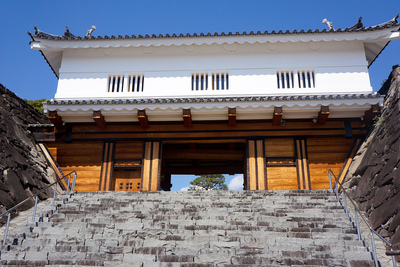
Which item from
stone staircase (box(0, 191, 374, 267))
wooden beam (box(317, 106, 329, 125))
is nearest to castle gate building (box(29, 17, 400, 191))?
wooden beam (box(317, 106, 329, 125))

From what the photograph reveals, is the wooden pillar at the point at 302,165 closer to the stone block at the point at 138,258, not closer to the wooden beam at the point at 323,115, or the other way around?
the wooden beam at the point at 323,115

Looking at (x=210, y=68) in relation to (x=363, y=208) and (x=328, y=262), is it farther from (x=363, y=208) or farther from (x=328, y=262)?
(x=328, y=262)

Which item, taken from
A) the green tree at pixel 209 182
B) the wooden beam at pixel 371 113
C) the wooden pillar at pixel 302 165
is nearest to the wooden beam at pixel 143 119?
the wooden pillar at pixel 302 165

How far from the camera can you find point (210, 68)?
14.0 meters

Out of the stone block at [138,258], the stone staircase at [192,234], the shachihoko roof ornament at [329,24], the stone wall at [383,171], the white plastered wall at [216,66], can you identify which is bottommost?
the stone block at [138,258]

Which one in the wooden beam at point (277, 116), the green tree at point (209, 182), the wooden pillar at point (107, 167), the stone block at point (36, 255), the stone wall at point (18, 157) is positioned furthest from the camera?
the green tree at point (209, 182)

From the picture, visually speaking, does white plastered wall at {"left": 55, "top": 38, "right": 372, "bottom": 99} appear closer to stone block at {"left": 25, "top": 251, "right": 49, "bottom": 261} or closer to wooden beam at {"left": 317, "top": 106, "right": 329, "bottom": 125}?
wooden beam at {"left": 317, "top": 106, "right": 329, "bottom": 125}

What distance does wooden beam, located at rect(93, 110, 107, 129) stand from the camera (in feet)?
40.8

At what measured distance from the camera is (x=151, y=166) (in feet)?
41.5

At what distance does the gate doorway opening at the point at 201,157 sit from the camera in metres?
14.3

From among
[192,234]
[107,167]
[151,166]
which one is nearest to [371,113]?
[151,166]

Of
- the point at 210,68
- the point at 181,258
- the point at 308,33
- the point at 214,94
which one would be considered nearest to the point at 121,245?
the point at 181,258

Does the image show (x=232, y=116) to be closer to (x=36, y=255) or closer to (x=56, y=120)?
(x=56, y=120)

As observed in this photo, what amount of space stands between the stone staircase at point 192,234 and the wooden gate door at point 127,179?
2.79 metres
